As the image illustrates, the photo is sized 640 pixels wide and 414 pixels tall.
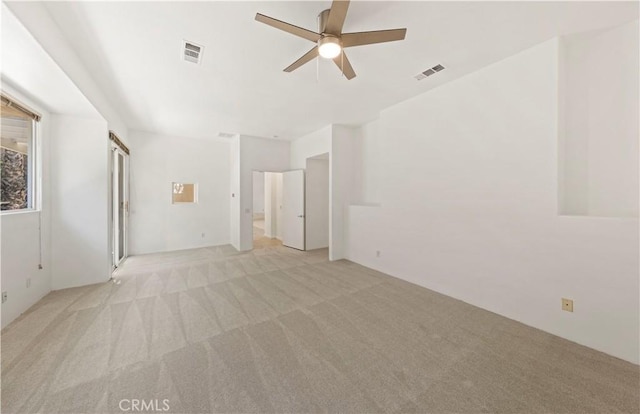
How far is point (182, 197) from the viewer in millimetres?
6293

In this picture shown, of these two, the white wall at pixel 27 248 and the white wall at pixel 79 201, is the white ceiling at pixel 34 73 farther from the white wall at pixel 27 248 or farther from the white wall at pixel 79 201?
the white wall at pixel 79 201

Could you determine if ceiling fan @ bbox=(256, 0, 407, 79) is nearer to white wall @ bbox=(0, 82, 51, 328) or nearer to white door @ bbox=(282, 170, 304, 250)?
white wall @ bbox=(0, 82, 51, 328)

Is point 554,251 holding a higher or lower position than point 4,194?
lower

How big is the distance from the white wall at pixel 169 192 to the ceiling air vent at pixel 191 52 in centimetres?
410

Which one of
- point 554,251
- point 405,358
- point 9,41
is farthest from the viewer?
point 554,251

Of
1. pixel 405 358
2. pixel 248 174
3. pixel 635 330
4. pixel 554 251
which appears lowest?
pixel 405 358

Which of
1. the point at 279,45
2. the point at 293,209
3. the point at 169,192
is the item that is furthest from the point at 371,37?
the point at 169,192

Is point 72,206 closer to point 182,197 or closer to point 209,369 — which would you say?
point 182,197

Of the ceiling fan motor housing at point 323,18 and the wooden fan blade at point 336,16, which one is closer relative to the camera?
the wooden fan blade at point 336,16

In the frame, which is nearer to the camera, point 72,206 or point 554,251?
point 554,251

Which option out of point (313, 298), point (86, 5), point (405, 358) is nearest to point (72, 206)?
point (86, 5)

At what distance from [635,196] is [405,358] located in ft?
8.92

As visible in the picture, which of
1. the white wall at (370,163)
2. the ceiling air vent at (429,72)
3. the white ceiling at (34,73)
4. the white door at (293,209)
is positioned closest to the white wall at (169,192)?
the white door at (293,209)

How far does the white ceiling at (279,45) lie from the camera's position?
1985 mm
